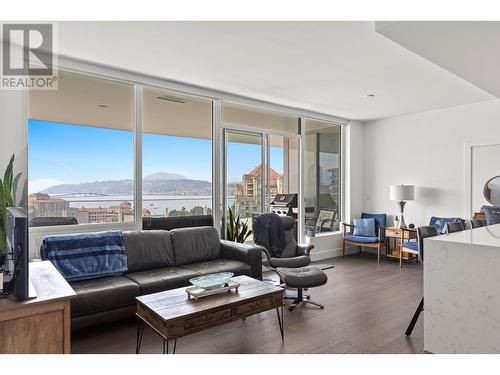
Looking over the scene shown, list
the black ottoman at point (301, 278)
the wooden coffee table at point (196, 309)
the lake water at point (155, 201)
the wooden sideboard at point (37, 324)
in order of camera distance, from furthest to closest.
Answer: the lake water at point (155, 201), the black ottoman at point (301, 278), the wooden coffee table at point (196, 309), the wooden sideboard at point (37, 324)

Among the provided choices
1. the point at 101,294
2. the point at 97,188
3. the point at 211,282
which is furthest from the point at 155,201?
the point at 211,282

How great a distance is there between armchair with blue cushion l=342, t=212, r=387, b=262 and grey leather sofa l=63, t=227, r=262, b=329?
282 centimetres

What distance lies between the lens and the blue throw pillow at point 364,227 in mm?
6395

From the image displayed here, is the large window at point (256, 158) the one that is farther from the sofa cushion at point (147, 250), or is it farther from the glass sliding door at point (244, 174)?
the sofa cushion at point (147, 250)

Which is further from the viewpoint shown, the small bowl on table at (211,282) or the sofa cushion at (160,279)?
the sofa cushion at (160,279)

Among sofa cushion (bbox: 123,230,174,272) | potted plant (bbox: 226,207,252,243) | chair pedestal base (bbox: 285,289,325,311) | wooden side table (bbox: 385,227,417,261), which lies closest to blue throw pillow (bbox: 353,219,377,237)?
wooden side table (bbox: 385,227,417,261)

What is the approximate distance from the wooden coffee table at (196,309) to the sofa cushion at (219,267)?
85 centimetres

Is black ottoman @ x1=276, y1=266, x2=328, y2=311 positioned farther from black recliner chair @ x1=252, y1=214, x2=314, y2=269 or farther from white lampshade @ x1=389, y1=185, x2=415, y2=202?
white lampshade @ x1=389, y1=185, x2=415, y2=202

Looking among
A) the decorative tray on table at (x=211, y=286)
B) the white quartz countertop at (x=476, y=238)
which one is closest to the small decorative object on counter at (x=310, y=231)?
the white quartz countertop at (x=476, y=238)

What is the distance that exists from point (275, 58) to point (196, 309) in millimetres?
2552

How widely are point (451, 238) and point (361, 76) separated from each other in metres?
2.29

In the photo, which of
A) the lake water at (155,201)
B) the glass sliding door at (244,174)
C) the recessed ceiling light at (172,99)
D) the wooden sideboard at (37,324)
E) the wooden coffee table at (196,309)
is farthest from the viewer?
the glass sliding door at (244,174)

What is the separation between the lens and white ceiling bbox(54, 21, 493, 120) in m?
2.87
